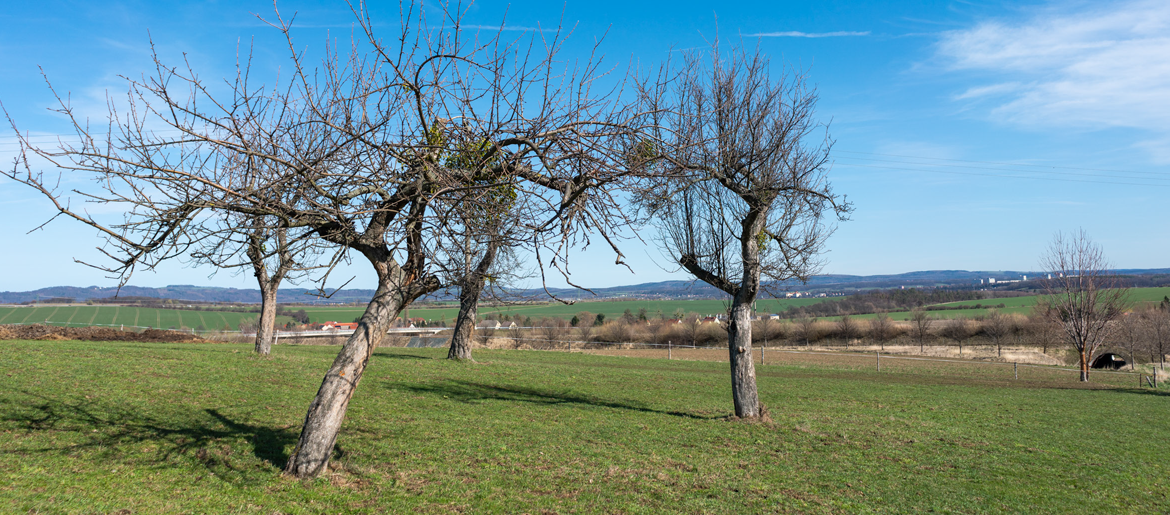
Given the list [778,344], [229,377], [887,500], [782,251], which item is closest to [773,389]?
[782,251]

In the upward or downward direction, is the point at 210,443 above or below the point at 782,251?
below

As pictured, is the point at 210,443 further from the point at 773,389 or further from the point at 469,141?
the point at 773,389

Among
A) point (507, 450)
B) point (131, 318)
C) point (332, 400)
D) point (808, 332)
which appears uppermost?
point (332, 400)

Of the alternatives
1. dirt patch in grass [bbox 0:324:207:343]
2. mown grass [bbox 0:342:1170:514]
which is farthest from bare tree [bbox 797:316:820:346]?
dirt patch in grass [bbox 0:324:207:343]

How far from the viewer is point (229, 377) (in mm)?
11773

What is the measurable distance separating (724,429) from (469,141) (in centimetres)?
737

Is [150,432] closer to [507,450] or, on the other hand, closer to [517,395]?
[507,450]

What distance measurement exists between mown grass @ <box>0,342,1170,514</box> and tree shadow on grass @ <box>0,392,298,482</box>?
1.3 inches

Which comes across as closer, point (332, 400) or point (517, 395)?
point (332, 400)

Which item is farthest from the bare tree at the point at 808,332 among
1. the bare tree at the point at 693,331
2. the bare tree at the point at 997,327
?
the bare tree at the point at 997,327

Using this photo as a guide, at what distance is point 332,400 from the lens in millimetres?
6312

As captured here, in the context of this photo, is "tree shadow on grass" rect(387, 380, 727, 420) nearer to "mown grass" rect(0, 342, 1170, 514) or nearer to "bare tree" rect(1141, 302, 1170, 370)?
"mown grass" rect(0, 342, 1170, 514)

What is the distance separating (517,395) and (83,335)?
63.0ft

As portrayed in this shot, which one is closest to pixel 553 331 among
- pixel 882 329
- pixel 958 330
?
pixel 882 329
